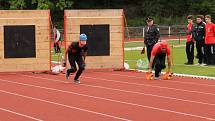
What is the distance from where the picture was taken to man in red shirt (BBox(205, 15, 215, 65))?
22578 millimetres

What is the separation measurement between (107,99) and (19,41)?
27.3 feet

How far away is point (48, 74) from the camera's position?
68.3 feet

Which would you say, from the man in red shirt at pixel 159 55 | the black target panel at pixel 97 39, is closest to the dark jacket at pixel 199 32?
the black target panel at pixel 97 39

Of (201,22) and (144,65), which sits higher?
(201,22)

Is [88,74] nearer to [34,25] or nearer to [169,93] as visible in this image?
[34,25]

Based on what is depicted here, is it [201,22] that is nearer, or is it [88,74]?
[88,74]

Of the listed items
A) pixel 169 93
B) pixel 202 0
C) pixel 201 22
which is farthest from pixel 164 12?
pixel 169 93

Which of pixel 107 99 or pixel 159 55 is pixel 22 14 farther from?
pixel 107 99

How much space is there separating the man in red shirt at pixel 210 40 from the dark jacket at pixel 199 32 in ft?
0.63

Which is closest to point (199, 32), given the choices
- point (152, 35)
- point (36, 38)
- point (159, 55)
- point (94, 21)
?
point (152, 35)

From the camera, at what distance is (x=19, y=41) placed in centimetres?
2138

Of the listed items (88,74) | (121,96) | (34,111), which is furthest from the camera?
(88,74)

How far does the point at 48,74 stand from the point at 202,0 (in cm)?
4599

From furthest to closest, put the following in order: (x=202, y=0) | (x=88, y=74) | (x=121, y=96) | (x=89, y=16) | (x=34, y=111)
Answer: (x=202, y=0), (x=89, y=16), (x=88, y=74), (x=121, y=96), (x=34, y=111)
